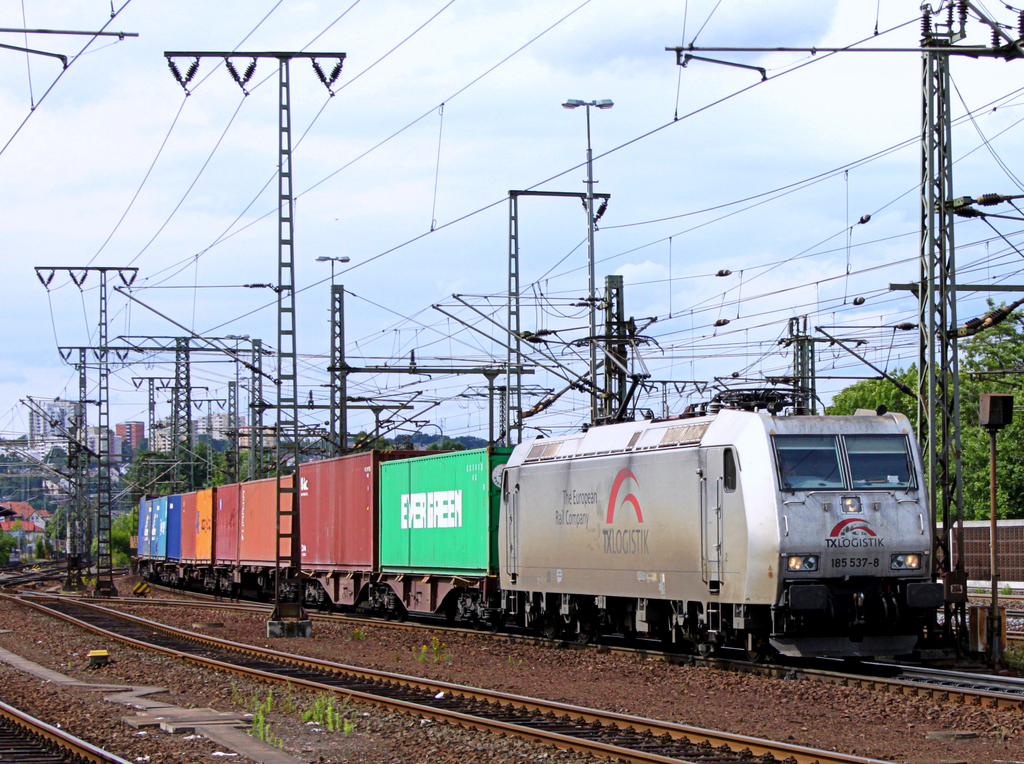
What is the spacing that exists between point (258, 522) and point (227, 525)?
4548 mm

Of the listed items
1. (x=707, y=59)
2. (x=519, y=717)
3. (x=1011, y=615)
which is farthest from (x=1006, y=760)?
(x=1011, y=615)

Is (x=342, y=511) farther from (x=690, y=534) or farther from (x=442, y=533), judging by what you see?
(x=690, y=534)

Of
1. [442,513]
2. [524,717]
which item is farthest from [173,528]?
[524,717]

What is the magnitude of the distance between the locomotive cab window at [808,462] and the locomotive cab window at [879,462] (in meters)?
0.25

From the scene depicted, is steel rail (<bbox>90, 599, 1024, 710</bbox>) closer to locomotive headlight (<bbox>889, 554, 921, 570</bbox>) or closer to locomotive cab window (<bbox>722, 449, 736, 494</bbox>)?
locomotive headlight (<bbox>889, 554, 921, 570</bbox>)

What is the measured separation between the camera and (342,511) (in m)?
29.5

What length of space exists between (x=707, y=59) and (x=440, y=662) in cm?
935

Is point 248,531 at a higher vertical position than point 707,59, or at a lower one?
lower

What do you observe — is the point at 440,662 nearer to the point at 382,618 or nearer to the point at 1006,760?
the point at 1006,760

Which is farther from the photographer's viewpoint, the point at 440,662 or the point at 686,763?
the point at 440,662

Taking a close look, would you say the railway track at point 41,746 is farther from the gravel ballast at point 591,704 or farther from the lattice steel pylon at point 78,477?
the lattice steel pylon at point 78,477

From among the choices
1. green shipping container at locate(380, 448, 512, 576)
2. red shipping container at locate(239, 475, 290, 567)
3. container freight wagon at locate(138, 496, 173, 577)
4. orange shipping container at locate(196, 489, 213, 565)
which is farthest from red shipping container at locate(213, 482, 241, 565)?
green shipping container at locate(380, 448, 512, 576)

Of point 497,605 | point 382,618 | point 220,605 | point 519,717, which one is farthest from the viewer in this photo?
point 220,605

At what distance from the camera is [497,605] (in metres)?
23.1
